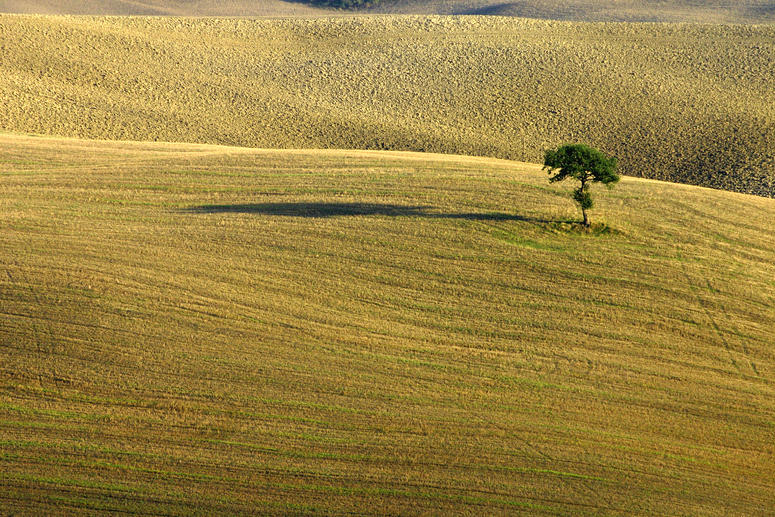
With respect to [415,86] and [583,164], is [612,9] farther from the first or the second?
[583,164]

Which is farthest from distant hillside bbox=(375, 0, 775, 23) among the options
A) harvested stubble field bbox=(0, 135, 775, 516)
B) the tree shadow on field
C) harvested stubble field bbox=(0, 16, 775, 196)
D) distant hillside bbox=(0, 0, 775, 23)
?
the tree shadow on field

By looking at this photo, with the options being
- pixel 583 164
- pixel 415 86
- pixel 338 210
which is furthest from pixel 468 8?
pixel 583 164

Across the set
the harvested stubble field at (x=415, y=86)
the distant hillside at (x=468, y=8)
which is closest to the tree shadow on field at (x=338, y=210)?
the harvested stubble field at (x=415, y=86)

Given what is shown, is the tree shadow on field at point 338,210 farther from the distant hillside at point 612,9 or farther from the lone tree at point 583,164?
the distant hillside at point 612,9

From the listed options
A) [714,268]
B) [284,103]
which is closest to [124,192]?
[284,103]

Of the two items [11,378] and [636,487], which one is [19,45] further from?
[636,487]
